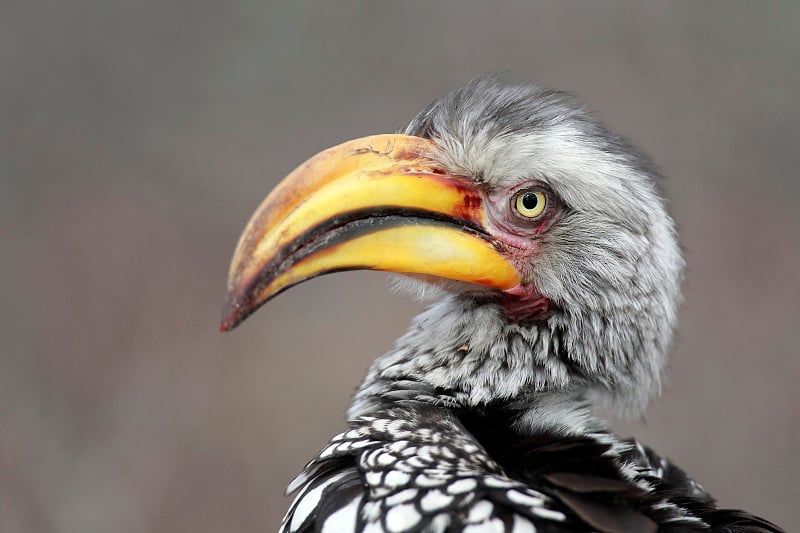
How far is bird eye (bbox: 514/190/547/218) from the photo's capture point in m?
2.47

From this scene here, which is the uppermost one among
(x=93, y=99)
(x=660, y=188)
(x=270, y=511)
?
(x=93, y=99)

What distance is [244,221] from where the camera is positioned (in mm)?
6766

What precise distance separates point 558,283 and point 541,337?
16 centimetres

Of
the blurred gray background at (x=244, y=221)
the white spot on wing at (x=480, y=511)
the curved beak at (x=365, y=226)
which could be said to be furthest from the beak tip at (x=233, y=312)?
the blurred gray background at (x=244, y=221)

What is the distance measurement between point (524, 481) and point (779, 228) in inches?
215

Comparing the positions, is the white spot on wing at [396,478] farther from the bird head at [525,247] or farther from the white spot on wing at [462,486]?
the bird head at [525,247]

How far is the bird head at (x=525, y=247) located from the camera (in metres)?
2.41

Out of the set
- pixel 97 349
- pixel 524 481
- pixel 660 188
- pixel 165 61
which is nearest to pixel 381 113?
pixel 165 61

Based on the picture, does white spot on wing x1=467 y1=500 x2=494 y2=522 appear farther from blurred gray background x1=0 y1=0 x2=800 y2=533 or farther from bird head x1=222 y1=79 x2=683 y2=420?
blurred gray background x1=0 y1=0 x2=800 y2=533

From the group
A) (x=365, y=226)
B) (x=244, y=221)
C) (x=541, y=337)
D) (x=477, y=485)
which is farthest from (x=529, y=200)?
(x=244, y=221)

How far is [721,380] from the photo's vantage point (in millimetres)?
6371

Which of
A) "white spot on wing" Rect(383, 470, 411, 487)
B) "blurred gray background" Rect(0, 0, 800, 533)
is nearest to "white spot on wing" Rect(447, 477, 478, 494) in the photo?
"white spot on wing" Rect(383, 470, 411, 487)

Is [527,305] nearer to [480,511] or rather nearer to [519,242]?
[519,242]

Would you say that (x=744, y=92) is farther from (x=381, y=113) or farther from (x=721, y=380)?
(x=381, y=113)
